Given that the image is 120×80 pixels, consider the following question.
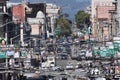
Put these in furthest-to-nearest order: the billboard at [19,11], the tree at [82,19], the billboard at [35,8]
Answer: the tree at [82,19] < the billboard at [35,8] < the billboard at [19,11]

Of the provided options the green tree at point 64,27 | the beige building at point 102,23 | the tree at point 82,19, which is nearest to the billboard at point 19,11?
the beige building at point 102,23

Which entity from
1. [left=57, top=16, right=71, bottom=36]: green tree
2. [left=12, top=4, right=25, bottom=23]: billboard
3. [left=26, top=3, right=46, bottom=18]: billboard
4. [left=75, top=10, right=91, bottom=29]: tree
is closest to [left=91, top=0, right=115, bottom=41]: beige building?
[left=75, top=10, right=91, bottom=29]: tree

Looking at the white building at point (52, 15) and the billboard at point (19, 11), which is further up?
the billboard at point (19, 11)

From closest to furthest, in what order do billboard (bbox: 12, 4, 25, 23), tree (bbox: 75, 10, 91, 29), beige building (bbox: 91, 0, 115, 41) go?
beige building (bbox: 91, 0, 115, 41) < billboard (bbox: 12, 4, 25, 23) < tree (bbox: 75, 10, 91, 29)

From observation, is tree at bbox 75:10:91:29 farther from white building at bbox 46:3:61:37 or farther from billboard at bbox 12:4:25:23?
billboard at bbox 12:4:25:23

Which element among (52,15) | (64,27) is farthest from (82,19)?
(52,15)

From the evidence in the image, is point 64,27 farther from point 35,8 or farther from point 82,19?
point 35,8

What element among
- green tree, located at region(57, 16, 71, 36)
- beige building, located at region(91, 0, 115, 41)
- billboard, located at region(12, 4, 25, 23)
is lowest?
green tree, located at region(57, 16, 71, 36)

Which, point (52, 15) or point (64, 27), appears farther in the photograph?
point (52, 15)

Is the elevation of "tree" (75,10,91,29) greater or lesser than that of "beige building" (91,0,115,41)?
lesser

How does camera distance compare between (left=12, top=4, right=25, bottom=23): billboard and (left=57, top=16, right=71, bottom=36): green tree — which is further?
(left=57, top=16, right=71, bottom=36): green tree

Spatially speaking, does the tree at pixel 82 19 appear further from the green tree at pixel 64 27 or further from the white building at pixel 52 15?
the white building at pixel 52 15

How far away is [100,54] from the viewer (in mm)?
48969

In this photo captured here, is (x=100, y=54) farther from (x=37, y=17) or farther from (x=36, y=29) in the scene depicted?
(x=37, y=17)
